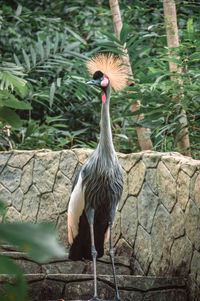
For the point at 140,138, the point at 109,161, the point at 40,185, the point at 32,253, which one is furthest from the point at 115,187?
the point at 32,253

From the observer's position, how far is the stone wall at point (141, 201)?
361cm

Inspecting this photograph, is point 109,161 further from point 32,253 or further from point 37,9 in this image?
point 37,9

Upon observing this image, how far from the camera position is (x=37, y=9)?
763 centimetres

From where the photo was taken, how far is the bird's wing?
3.62 meters

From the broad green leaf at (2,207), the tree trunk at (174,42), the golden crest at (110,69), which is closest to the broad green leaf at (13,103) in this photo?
the broad green leaf at (2,207)

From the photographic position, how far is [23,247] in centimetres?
A: 38

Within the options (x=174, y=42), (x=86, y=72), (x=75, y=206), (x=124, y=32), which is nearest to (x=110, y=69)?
(x=75, y=206)

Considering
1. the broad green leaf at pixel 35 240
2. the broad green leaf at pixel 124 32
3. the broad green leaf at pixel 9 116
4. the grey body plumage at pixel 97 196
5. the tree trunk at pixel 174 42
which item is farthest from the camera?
the broad green leaf at pixel 124 32

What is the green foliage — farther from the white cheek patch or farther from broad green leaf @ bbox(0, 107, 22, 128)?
the white cheek patch

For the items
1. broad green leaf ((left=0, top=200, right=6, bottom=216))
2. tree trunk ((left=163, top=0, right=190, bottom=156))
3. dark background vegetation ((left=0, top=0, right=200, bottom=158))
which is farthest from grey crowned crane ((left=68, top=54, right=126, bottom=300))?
broad green leaf ((left=0, top=200, right=6, bottom=216))

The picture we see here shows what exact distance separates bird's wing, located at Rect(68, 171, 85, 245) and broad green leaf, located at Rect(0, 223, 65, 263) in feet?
10.5

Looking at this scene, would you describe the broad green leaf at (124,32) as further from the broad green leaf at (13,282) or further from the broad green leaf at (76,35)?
the broad green leaf at (13,282)

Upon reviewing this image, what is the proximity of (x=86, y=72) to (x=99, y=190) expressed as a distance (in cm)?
303

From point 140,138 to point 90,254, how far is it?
1.48 metres
